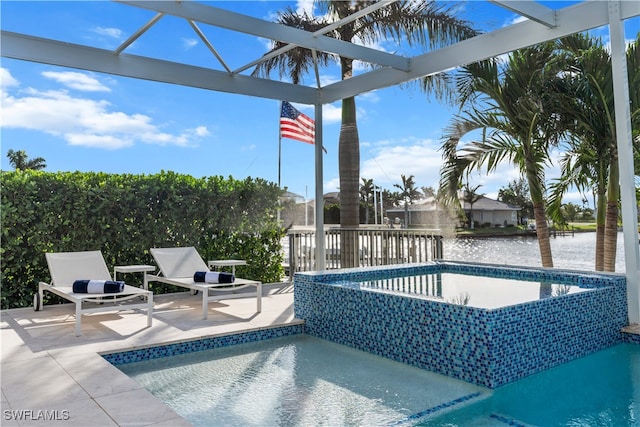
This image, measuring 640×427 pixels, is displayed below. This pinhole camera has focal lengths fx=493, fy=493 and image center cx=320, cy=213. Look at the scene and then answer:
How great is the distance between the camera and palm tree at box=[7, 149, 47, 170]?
36.1 meters

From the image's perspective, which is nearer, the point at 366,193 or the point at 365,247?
the point at 365,247

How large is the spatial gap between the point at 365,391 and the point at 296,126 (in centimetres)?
632

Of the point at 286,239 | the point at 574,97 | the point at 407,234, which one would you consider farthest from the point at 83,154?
the point at 574,97

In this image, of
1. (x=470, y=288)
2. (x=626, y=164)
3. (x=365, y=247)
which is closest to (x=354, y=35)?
(x=365, y=247)

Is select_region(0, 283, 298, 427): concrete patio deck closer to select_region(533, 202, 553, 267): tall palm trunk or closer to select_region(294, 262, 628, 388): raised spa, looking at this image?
select_region(294, 262, 628, 388): raised spa

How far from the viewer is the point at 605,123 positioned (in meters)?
7.03

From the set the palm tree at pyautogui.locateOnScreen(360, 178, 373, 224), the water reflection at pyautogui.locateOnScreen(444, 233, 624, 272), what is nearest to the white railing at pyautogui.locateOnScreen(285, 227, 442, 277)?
the water reflection at pyautogui.locateOnScreen(444, 233, 624, 272)

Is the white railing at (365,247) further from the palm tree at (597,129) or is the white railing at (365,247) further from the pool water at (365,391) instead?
the pool water at (365,391)

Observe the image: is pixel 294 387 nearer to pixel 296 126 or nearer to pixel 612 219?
pixel 612 219

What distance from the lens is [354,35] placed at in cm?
1124

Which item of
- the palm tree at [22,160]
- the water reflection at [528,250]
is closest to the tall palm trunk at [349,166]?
the water reflection at [528,250]

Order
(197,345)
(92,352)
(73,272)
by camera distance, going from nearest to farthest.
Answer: (92,352), (197,345), (73,272)

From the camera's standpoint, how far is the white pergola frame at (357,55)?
508 centimetres

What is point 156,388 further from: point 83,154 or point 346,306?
point 83,154
